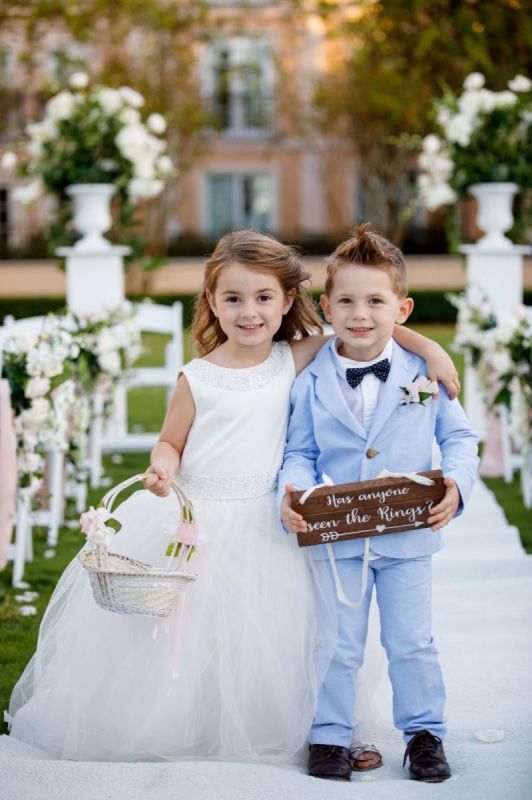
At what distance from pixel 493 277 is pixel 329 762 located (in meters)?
6.01

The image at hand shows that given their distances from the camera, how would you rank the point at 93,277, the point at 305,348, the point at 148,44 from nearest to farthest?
1. the point at 305,348
2. the point at 93,277
3. the point at 148,44

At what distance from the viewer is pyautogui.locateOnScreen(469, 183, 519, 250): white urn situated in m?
8.83

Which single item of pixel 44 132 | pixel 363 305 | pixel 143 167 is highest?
Result: pixel 44 132

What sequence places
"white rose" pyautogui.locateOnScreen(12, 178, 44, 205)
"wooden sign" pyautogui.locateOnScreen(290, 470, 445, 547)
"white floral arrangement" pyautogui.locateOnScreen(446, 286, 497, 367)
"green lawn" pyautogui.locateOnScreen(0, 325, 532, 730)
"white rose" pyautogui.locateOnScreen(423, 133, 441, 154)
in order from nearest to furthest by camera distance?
"wooden sign" pyautogui.locateOnScreen(290, 470, 445, 547)
"green lawn" pyautogui.locateOnScreen(0, 325, 532, 730)
"white floral arrangement" pyautogui.locateOnScreen(446, 286, 497, 367)
"white rose" pyautogui.locateOnScreen(423, 133, 441, 154)
"white rose" pyautogui.locateOnScreen(12, 178, 44, 205)

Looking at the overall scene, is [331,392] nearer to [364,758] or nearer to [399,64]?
[364,758]

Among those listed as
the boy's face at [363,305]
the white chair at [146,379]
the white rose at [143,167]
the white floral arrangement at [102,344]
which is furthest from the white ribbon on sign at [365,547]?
the white rose at [143,167]

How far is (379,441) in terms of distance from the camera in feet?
10.8

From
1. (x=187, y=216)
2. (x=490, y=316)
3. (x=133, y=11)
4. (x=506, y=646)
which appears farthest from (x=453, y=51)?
(x=506, y=646)

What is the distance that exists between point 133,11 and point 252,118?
5.93 metres

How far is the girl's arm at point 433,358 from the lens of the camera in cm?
338

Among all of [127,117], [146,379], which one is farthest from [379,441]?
[127,117]

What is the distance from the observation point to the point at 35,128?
9328 mm

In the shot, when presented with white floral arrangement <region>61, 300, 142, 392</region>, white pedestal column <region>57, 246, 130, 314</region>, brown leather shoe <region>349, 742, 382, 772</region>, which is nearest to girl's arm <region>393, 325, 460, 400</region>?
brown leather shoe <region>349, 742, 382, 772</region>

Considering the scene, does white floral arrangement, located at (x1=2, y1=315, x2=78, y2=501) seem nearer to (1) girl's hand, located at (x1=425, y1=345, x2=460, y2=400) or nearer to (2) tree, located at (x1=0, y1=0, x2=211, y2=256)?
(1) girl's hand, located at (x1=425, y1=345, x2=460, y2=400)
